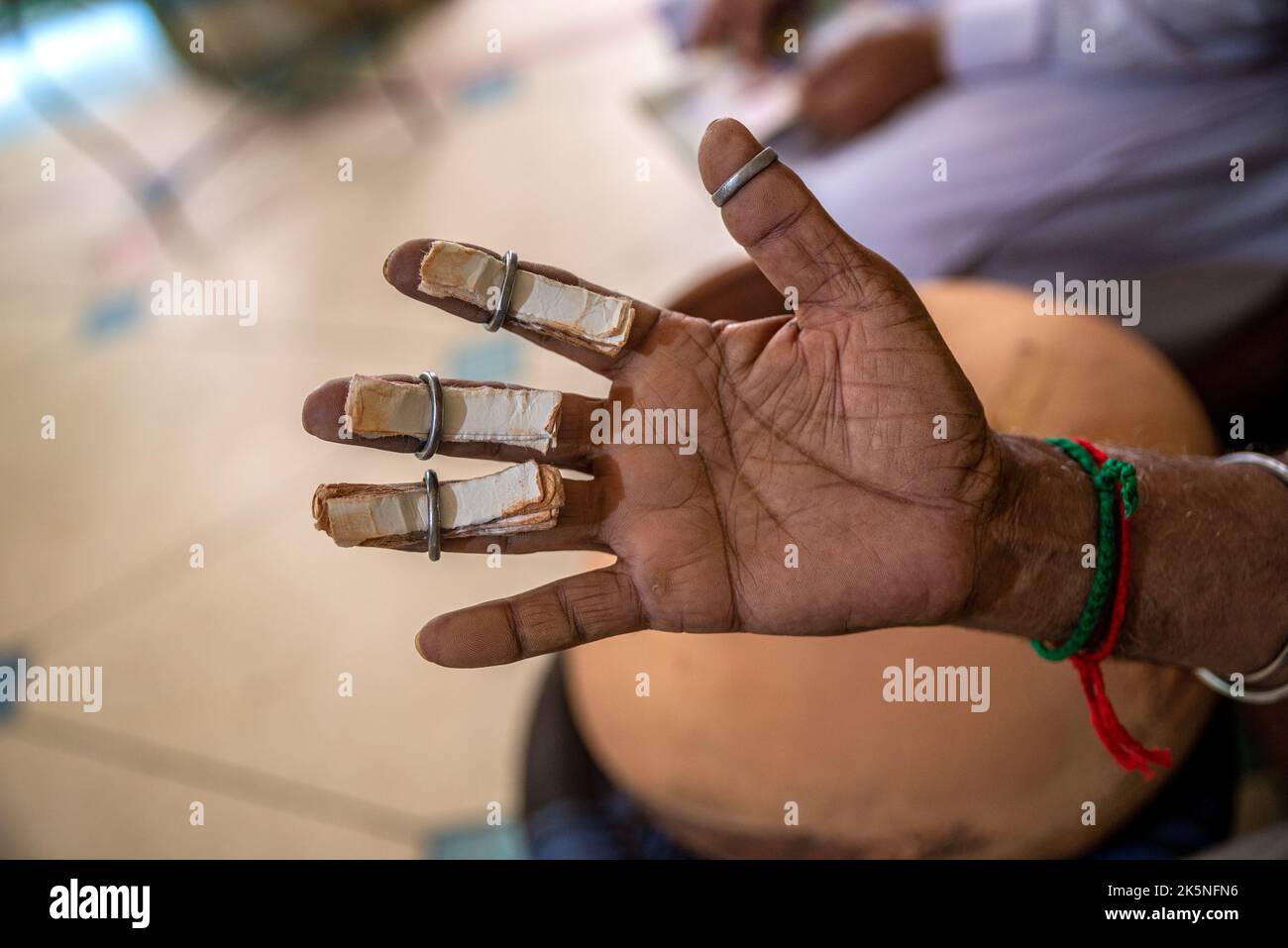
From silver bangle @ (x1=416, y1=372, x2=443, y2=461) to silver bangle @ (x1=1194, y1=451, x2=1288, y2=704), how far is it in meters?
0.87

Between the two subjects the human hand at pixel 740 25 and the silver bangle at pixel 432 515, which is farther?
the human hand at pixel 740 25

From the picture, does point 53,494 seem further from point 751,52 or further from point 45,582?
point 751,52

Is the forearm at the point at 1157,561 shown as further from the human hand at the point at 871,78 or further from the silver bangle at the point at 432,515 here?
the human hand at the point at 871,78

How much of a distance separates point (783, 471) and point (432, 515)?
36 cm

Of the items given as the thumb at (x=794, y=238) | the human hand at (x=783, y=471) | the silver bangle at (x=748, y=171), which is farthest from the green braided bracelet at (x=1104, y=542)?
the silver bangle at (x=748, y=171)

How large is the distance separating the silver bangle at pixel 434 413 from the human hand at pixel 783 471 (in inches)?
1.1

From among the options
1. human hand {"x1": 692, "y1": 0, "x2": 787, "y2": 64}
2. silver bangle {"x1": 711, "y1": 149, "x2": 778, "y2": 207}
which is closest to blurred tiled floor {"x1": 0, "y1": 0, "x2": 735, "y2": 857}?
human hand {"x1": 692, "y1": 0, "x2": 787, "y2": 64}

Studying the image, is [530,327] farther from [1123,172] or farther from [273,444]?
[273,444]

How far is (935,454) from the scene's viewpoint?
0.92 metres

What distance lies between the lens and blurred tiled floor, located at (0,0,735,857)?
69.1 inches

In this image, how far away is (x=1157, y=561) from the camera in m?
0.98

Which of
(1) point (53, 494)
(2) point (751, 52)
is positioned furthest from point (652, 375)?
(1) point (53, 494)

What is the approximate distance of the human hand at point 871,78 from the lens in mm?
1894

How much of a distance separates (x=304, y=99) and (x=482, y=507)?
2.97 meters
